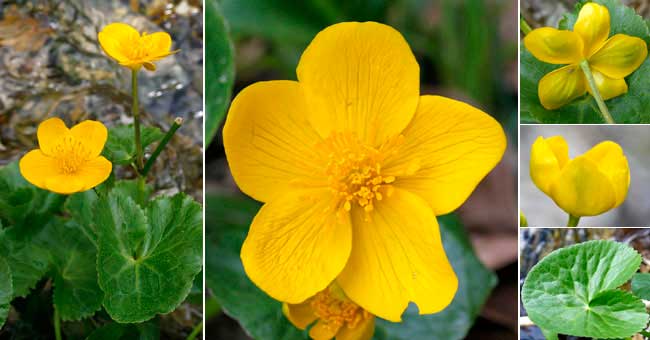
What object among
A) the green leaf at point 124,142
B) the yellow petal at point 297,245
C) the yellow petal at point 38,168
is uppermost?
the yellow petal at point 38,168

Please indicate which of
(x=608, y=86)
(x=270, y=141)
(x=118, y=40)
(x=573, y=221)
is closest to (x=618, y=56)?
(x=608, y=86)

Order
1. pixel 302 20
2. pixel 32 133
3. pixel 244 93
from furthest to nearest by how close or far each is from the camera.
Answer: pixel 302 20 < pixel 32 133 < pixel 244 93

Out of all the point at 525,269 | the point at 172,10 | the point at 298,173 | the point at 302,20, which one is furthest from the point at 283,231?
the point at 302,20

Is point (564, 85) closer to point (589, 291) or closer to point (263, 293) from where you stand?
point (589, 291)

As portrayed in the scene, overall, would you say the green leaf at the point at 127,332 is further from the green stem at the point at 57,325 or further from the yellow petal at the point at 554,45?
the yellow petal at the point at 554,45

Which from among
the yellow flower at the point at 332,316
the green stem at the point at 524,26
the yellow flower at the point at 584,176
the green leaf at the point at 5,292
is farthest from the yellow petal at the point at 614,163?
the green leaf at the point at 5,292

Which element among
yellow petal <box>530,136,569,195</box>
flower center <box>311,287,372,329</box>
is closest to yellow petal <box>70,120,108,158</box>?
flower center <box>311,287,372,329</box>

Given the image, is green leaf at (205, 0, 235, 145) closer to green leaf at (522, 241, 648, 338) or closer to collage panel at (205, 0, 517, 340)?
collage panel at (205, 0, 517, 340)

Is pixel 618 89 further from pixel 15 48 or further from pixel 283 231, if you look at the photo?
pixel 15 48
